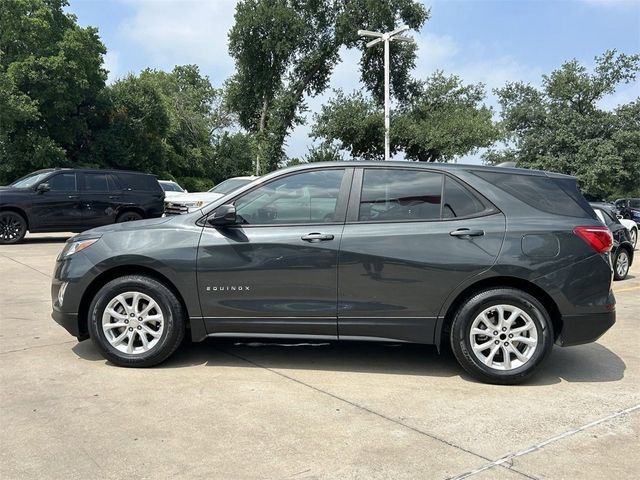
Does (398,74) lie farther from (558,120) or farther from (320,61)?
(558,120)

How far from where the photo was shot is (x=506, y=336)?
4500 millimetres

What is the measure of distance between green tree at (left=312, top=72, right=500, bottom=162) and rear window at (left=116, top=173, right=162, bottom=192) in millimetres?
17410

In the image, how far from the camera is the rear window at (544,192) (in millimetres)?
4664

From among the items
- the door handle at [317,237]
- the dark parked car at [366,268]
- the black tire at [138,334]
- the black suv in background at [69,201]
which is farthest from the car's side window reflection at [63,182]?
the door handle at [317,237]

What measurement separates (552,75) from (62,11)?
29.3 m

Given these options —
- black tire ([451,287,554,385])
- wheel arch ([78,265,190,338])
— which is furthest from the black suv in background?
black tire ([451,287,554,385])

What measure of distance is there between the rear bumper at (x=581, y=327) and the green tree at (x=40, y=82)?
2601cm

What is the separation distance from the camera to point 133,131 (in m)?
32.7

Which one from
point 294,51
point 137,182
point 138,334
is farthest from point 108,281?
point 294,51

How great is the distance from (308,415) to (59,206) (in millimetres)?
11418

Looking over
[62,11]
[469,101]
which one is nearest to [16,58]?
[62,11]

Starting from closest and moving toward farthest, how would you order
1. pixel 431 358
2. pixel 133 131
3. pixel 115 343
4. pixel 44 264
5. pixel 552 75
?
pixel 115 343 → pixel 431 358 → pixel 44 264 → pixel 133 131 → pixel 552 75

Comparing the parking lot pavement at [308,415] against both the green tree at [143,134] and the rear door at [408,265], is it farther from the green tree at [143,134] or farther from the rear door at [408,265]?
the green tree at [143,134]

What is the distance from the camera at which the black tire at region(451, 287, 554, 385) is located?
4.46 meters
